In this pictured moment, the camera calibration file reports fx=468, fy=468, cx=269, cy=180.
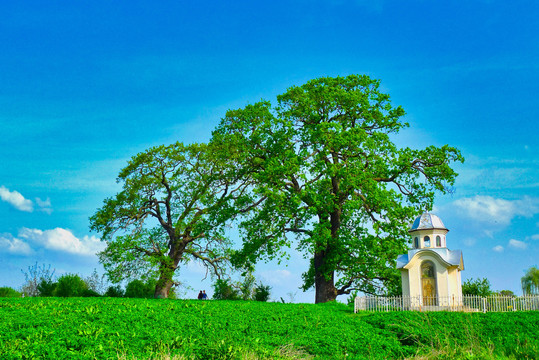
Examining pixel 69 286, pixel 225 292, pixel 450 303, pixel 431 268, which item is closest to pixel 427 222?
pixel 431 268

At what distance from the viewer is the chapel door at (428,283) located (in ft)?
76.0

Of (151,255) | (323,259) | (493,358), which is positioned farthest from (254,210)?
(493,358)

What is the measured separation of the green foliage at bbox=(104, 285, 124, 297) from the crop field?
15.9 metres

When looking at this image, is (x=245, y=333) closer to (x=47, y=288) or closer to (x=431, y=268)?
(x=431, y=268)

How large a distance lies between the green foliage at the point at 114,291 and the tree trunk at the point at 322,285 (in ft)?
40.3

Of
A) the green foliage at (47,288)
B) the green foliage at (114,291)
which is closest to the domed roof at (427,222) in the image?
the green foliage at (114,291)

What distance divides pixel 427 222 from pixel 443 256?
6.06ft

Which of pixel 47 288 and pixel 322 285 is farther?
pixel 47 288

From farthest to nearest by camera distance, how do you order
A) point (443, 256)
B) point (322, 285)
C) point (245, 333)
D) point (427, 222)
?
point (322, 285) < point (427, 222) < point (443, 256) < point (245, 333)

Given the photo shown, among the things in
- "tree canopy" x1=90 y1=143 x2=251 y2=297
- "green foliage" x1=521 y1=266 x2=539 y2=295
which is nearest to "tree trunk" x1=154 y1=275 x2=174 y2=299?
"tree canopy" x1=90 y1=143 x2=251 y2=297

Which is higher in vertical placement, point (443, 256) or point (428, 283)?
point (443, 256)

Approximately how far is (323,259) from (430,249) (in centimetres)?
552

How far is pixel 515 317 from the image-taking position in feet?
55.5

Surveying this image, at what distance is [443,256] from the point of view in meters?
23.2
